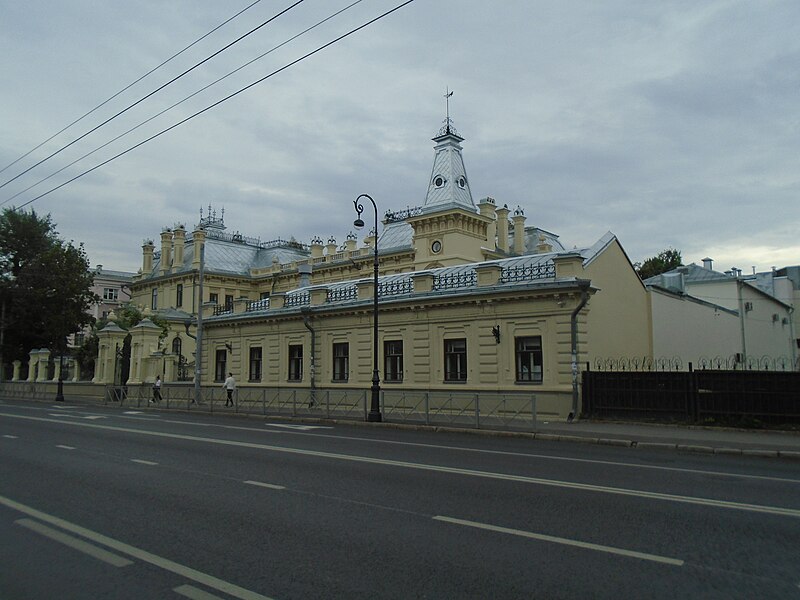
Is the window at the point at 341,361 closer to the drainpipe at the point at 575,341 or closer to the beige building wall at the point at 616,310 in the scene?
the drainpipe at the point at 575,341

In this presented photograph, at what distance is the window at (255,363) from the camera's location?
33.7m

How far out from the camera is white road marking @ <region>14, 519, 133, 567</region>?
5.94 meters

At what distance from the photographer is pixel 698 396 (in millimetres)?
19812

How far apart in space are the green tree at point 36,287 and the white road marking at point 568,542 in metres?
54.0

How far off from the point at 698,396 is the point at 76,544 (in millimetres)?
18293

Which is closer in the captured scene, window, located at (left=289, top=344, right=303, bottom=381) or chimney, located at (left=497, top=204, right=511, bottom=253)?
window, located at (left=289, top=344, right=303, bottom=381)

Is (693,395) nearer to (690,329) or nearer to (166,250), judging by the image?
(690,329)

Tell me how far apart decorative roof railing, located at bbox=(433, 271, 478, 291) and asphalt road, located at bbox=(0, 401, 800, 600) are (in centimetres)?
1280

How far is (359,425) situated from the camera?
865 inches

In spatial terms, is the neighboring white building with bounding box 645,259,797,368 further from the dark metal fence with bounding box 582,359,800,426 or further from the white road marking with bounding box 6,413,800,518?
the white road marking with bounding box 6,413,800,518

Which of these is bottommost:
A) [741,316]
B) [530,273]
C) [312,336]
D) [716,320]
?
[312,336]

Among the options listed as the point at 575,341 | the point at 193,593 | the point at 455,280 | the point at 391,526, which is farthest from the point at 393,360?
the point at 193,593

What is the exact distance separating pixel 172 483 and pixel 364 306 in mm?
18604

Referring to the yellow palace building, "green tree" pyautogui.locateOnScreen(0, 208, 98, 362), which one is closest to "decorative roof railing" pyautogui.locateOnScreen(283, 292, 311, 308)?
the yellow palace building
